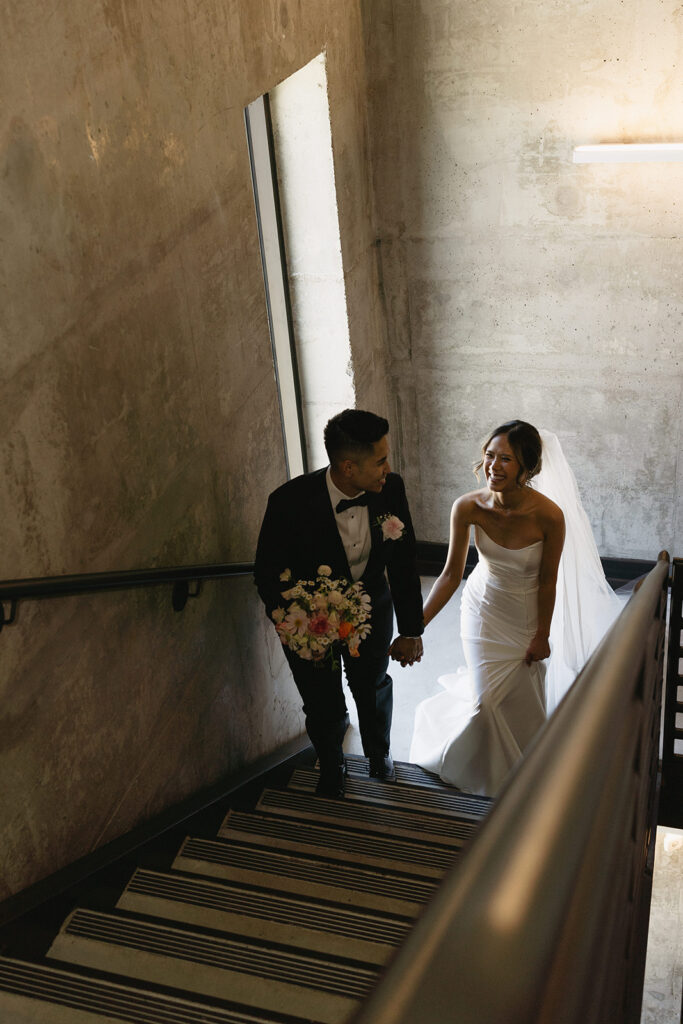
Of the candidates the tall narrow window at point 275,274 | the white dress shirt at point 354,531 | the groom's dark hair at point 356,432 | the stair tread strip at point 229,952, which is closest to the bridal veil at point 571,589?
the tall narrow window at point 275,274

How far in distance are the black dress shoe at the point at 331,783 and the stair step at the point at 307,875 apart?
0.84m

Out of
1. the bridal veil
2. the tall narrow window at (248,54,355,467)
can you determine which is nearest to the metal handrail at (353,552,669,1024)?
the bridal veil

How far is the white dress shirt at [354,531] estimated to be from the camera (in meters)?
4.03

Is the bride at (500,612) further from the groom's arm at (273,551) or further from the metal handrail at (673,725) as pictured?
the groom's arm at (273,551)

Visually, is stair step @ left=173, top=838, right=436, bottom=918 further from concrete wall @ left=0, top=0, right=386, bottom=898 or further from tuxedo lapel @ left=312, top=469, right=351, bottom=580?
tuxedo lapel @ left=312, top=469, right=351, bottom=580

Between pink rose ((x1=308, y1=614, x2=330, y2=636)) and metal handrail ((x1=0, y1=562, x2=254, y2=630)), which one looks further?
pink rose ((x1=308, y1=614, x2=330, y2=636))

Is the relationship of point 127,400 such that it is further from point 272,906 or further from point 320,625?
point 272,906

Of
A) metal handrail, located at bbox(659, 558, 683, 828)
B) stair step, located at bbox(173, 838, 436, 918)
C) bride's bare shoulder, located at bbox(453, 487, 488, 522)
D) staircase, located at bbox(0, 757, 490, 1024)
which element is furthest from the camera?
bride's bare shoulder, located at bbox(453, 487, 488, 522)

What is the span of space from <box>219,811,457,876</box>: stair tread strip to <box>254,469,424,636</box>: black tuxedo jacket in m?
0.88

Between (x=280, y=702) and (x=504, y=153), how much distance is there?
4.09m

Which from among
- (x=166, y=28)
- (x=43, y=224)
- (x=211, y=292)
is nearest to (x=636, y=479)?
(x=211, y=292)

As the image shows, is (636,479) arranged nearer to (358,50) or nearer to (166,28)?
(358,50)

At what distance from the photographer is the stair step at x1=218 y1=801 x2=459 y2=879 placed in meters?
3.50

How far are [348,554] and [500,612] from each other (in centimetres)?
124
